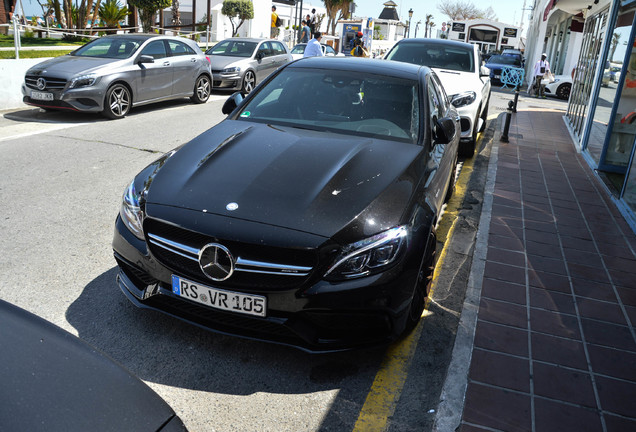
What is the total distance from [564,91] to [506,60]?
23.3 ft

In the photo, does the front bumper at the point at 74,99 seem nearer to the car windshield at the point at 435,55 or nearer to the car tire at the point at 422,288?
the car windshield at the point at 435,55

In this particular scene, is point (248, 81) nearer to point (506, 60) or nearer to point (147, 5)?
point (147, 5)

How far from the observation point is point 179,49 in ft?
39.1

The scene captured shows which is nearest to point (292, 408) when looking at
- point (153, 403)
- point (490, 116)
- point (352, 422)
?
point (352, 422)

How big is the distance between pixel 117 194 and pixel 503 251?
388 cm

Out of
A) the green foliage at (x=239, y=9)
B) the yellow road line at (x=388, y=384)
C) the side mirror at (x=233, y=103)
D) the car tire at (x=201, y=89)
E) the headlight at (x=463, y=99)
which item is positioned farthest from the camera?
the green foliage at (x=239, y=9)

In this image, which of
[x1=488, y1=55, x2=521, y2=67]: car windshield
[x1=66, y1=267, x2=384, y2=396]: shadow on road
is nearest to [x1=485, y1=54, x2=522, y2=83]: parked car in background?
[x1=488, y1=55, x2=521, y2=67]: car windshield

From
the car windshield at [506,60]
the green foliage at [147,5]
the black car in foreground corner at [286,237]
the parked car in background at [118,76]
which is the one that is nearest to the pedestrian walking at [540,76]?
the car windshield at [506,60]

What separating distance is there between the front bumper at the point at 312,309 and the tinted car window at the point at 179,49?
9.44m

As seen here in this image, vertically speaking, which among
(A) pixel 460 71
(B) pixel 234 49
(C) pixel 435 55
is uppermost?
(C) pixel 435 55

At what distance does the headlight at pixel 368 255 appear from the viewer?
2.81 meters

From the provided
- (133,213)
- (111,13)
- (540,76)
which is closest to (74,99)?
(133,213)

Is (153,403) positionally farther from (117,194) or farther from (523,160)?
(523,160)

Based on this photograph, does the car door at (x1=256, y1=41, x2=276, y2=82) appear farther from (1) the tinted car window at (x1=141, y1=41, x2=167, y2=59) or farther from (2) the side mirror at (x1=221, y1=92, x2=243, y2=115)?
(2) the side mirror at (x1=221, y1=92, x2=243, y2=115)
